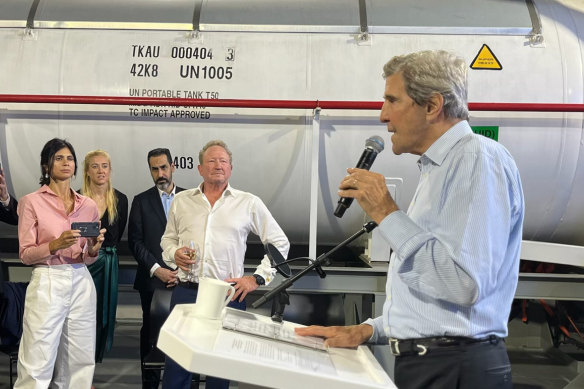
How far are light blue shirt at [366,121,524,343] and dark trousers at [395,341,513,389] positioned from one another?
0.04m

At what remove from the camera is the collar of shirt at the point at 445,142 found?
1737 millimetres

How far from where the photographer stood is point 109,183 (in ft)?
14.3

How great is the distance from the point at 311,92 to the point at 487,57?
3.70ft

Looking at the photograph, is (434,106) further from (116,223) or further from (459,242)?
(116,223)

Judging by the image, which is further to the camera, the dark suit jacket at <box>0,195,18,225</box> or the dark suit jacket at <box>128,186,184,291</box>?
the dark suit jacket at <box>128,186,184,291</box>

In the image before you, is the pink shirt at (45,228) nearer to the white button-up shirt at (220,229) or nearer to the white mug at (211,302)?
the white button-up shirt at (220,229)

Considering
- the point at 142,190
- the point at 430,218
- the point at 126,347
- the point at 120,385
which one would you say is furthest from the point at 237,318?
the point at 126,347

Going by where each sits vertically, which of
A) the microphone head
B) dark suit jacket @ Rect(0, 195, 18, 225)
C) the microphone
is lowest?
dark suit jacket @ Rect(0, 195, 18, 225)

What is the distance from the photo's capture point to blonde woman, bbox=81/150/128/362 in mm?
4348

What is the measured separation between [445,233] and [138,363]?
4082 millimetres

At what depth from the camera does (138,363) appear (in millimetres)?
5211

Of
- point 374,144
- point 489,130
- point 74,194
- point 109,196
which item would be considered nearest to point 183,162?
point 109,196

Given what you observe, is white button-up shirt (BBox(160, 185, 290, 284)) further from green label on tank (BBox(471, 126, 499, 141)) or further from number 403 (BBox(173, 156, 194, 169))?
green label on tank (BBox(471, 126, 499, 141))

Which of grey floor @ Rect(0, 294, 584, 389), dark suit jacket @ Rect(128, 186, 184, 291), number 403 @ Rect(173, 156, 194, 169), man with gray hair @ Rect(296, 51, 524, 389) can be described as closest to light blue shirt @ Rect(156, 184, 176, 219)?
dark suit jacket @ Rect(128, 186, 184, 291)
